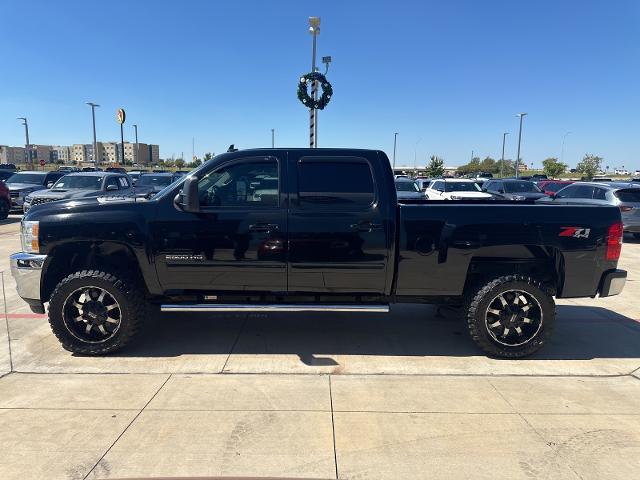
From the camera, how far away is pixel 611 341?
5.20m

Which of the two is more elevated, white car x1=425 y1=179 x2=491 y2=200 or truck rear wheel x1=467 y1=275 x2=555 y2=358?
white car x1=425 y1=179 x2=491 y2=200

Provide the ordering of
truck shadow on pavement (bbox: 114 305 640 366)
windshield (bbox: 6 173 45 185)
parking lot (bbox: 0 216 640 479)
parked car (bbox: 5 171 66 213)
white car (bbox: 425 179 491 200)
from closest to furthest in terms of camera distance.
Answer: parking lot (bbox: 0 216 640 479)
truck shadow on pavement (bbox: 114 305 640 366)
white car (bbox: 425 179 491 200)
parked car (bbox: 5 171 66 213)
windshield (bbox: 6 173 45 185)

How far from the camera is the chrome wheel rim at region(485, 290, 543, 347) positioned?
14.9 feet

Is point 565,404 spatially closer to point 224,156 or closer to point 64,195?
point 224,156

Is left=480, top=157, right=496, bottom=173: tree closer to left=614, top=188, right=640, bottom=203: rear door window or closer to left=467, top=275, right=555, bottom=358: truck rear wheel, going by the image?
left=614, top=188, right=640, bottom=203: rear door window

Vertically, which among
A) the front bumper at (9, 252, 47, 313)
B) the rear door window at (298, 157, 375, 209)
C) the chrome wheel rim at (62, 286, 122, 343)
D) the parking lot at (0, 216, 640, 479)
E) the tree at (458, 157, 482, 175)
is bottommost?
the parking lot at (0, 216, 640, 479)

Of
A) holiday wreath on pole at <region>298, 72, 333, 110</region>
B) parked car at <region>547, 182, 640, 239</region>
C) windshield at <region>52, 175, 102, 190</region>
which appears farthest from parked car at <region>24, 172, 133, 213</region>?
parked car at <region>547, 182, 640, 239</region>

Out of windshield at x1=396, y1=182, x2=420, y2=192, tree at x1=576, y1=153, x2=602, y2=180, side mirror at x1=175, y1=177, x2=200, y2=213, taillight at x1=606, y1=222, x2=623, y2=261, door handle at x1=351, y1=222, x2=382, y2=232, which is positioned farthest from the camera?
tree at x1=576, y1=153, x2=602, y2=180

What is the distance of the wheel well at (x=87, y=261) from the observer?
449 centimetres

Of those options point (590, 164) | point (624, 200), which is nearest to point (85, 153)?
point (590, 164)

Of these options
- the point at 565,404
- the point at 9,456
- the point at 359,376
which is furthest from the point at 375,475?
the point at 9,456

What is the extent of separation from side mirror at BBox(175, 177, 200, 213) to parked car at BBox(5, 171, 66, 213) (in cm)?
1577

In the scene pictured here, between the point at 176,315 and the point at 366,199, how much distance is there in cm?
308

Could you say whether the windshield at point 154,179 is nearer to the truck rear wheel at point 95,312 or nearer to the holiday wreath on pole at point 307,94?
the holiday wreath on pole at point 307,94
